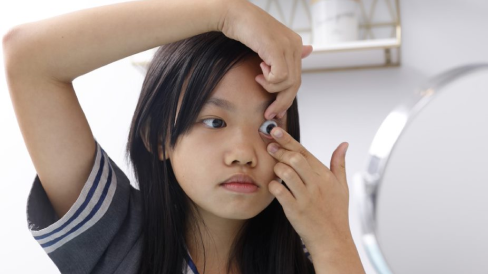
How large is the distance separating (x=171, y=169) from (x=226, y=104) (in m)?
0.15

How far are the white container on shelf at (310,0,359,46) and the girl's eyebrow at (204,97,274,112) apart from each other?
558 millimetres

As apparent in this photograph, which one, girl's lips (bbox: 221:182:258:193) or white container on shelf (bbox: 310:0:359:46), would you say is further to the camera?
white container on shelf (bbox: 310:0:359:46)

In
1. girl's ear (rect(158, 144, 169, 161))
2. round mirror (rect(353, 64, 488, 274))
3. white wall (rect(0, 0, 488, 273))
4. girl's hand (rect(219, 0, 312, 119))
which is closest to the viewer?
round mirror (rect(353, 64, 488, 274))

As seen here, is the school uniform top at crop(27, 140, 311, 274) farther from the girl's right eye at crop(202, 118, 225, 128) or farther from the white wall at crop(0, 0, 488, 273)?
the white wall at crop(0, 0, 488, 273)

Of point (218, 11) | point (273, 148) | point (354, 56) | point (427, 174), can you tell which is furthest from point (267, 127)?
point (354, 56)

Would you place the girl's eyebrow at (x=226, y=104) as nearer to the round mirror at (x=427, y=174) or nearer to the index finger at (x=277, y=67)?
the index finger at (x=277, y=67)

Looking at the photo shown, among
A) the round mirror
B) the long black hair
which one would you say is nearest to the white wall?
the long black hair

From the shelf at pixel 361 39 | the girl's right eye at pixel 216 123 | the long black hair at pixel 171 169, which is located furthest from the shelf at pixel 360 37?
the girl's right eye at pixel 216 123

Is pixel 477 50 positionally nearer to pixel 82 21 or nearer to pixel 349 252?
pixel 349 252

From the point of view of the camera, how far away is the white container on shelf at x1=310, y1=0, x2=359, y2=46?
3.70 feet

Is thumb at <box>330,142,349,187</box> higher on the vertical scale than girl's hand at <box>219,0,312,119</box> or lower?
lower

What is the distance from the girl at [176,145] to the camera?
0.55 m

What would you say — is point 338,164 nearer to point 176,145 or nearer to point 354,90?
point 176,145

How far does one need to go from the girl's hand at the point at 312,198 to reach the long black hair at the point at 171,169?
11cm
